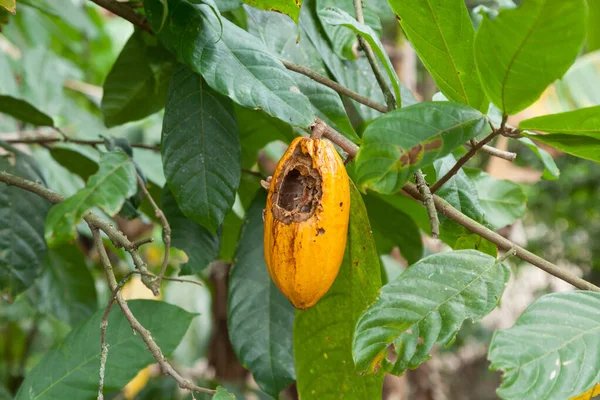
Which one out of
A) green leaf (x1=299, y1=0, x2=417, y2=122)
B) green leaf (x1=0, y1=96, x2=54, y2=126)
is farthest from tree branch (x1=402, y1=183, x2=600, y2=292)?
green leaf (x1=0, y1=96, x2=54, y2=126)

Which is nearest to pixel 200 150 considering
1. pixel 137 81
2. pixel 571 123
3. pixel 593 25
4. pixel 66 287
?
pixel 137 81

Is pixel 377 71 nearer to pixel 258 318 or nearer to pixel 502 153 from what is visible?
pixel 502 153

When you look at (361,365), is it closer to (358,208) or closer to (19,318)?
(358,208)

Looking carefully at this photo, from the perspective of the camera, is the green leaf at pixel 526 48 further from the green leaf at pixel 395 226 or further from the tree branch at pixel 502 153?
the green leaf at pixel 395 226

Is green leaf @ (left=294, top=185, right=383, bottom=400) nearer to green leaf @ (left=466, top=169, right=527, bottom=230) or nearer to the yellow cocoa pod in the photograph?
the yellow cocoa pod

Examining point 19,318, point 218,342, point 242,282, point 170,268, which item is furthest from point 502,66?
point 19,318

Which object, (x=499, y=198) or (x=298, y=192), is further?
(x=499, y=198)

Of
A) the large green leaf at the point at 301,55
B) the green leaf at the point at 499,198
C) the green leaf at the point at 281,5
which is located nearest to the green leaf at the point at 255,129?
the large green leaf at the point at 301,55
